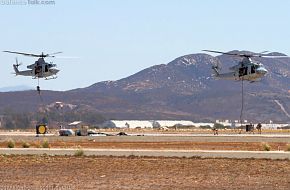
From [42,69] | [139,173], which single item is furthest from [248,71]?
[139,173]

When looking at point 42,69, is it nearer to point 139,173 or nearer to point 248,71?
point 248,71

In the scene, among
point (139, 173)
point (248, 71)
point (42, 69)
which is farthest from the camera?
point (42, 69)

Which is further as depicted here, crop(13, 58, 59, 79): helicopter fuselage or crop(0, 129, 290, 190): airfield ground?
crop(13, 58, 59, 79): helicopter fuselage

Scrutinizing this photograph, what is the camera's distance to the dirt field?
35000 mm

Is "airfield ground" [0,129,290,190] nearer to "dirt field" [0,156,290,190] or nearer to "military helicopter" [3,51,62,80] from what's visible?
"dirt field" [0,156,290,190]

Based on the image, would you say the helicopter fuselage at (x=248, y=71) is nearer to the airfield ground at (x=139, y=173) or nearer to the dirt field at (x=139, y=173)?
the airfield ground at (x=139, y=173)

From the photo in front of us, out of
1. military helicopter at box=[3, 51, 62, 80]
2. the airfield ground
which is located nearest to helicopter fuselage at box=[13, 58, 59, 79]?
military helicopter at box=[3, 51, 62, 80]

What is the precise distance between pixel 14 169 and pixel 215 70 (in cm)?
7404

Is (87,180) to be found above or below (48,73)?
below

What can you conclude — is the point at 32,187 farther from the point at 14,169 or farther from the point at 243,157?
the point at 243,157

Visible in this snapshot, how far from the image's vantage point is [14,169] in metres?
43.1

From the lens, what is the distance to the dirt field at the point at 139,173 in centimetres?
3500

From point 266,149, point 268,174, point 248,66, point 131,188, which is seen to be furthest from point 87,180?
point 248,66

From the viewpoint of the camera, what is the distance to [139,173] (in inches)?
1587
